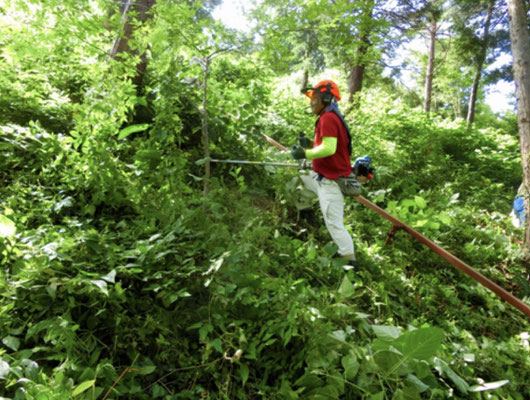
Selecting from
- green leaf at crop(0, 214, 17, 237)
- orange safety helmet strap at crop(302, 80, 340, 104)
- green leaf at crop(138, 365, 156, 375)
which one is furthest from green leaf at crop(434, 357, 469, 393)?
green leaf at crop(0, 214, 17, 237)

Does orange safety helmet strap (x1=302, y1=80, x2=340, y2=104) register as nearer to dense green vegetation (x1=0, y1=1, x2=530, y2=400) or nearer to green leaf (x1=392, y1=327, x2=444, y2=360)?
dense green vegetation (x1=0, y1=1, x2=530, y2=400)

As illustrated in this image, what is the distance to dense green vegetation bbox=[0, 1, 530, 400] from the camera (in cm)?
182

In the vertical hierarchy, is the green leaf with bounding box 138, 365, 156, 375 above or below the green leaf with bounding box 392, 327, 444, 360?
below

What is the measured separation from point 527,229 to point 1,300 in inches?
254

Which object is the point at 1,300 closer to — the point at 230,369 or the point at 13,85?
the point at 230,369

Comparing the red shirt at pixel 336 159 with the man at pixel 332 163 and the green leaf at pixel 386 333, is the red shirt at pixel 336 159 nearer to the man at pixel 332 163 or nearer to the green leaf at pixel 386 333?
the man at pixel 332 163

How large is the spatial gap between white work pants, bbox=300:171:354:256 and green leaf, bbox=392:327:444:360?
6.31 ft

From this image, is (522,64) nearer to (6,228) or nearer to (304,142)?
(304,142)

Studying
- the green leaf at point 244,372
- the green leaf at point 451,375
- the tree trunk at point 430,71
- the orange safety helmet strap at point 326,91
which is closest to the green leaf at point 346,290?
the green leaf at point 451,375

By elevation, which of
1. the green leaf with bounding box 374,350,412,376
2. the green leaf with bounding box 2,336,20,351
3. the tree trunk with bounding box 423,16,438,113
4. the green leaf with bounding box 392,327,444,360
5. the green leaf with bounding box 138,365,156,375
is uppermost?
the tree trunk with bounding box 423,16,438,113

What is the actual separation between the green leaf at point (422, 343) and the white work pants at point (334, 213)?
1.92 metres

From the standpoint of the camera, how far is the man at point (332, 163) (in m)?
3.61

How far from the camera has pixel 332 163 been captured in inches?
147

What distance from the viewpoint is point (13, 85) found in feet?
12.4
